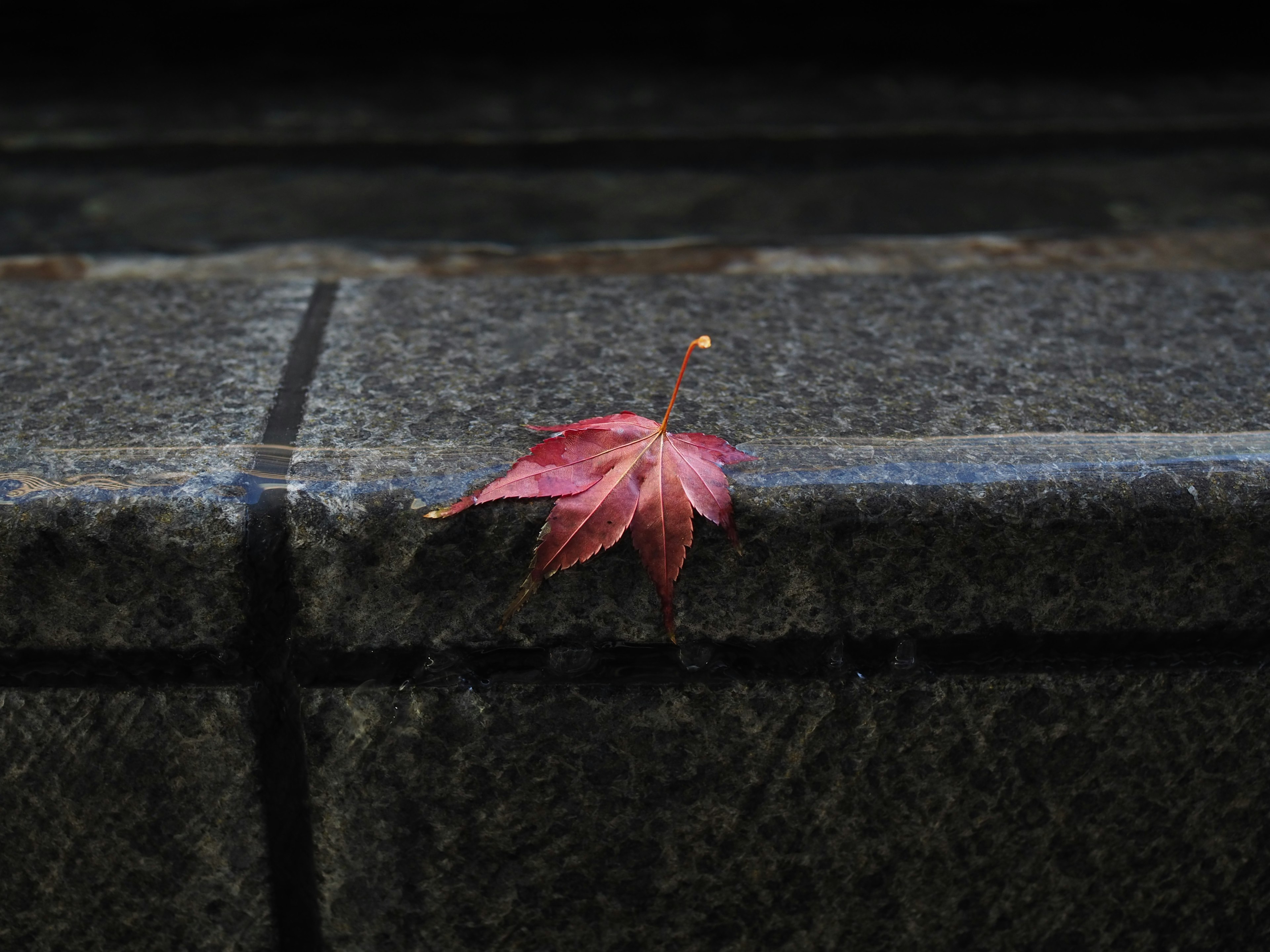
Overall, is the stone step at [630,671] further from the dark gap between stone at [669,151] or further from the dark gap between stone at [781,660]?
the dark gap between stone at [669,151]

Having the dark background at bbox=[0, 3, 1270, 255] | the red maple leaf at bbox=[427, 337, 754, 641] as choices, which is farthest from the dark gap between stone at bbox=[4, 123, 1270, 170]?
the red maple leaf at bbox=[427, 337, 754, 641]

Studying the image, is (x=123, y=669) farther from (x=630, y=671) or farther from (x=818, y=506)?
(x=818, y=506)

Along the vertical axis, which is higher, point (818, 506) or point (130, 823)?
point (818, 506)

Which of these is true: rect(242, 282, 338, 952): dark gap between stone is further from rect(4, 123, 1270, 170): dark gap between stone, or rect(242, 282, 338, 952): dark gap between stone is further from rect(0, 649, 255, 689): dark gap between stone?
rect(4, 123, 1270, 170): dark gap between stone

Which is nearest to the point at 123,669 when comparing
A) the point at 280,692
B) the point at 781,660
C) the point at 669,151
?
the point at 280,692

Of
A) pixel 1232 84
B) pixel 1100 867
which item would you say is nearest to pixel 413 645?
pixel 1100 867

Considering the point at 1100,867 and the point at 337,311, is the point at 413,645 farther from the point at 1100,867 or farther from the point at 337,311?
the point at 1100,867
